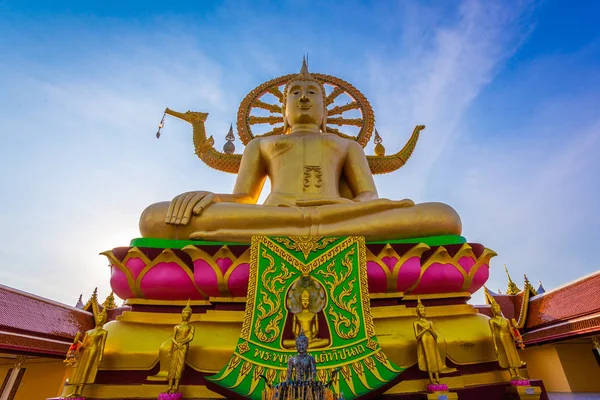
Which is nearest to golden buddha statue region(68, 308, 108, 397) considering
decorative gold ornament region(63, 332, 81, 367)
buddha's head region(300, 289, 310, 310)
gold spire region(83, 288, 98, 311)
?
decorative gold ornament region(63, 332, 81, 367)

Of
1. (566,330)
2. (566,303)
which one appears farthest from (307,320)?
(566,303)

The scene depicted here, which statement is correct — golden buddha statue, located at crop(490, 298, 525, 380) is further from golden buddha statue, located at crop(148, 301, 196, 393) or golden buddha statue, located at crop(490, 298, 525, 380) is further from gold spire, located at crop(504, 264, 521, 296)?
gold spire, located at crop(504, 264, 521, 296)

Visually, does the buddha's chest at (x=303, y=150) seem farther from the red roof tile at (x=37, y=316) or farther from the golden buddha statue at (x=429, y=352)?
the red roof tile at (x=37, y=316)

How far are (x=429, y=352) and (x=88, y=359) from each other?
10.3 ft

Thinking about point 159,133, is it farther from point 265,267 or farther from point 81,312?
point 81,312

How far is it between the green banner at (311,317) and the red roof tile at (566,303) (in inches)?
254

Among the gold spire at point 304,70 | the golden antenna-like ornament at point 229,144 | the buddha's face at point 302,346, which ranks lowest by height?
the buddha's face at point 302,346

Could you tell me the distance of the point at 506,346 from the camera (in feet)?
11.3

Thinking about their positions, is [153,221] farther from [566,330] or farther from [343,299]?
[566,330]

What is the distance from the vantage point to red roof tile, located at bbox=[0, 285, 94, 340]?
641 cm

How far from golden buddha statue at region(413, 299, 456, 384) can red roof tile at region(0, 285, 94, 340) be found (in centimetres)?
676

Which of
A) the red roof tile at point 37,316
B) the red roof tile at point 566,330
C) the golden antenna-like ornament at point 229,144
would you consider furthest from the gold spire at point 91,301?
the red roof tile at point 566,330

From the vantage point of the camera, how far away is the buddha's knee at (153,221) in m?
4.46

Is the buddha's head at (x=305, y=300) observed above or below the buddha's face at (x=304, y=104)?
below
